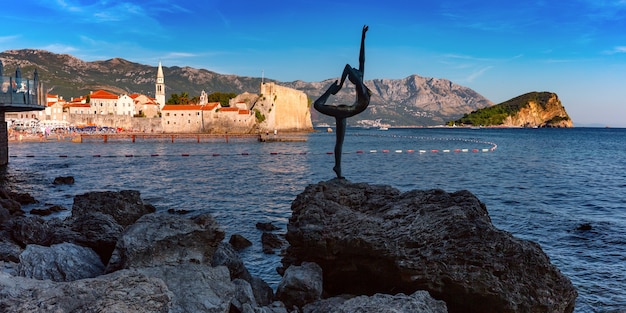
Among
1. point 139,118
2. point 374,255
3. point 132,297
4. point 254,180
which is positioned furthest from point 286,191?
point 139,118

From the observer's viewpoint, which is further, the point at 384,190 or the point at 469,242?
the point at 384,190

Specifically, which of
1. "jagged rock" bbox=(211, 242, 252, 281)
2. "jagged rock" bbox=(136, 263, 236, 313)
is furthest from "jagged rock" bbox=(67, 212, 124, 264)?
"jagged rock" bbox=(136, 263, 236, 313)

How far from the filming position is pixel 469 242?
6320 millimetres

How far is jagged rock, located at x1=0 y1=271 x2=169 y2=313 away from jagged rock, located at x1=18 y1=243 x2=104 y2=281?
6.36 feet

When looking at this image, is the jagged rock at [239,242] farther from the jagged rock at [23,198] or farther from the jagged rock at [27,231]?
the jagged rock at [23,198]

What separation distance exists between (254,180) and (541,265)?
2200 cm

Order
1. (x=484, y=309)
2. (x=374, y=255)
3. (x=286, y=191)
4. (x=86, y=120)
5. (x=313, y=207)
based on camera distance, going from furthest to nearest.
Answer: (x=86, y=120) → (x=286, y=191) → (x=313, y=207) → (x=374, y=255) → (x=484, y=309)

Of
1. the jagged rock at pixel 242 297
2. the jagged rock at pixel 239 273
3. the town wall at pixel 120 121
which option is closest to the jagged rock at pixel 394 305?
the jagged rock at pixel 242 297

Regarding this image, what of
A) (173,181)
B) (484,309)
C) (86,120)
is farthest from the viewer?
(86,120)

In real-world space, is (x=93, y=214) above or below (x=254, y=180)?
above

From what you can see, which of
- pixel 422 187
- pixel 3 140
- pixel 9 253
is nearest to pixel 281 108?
pixel 3 140

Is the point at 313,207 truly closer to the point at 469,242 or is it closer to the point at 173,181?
the point at 469,242

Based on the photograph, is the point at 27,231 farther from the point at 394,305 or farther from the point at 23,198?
the point at 23,198

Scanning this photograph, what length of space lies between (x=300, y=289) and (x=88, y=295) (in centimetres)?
344
